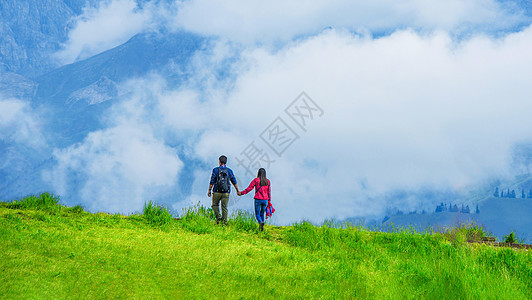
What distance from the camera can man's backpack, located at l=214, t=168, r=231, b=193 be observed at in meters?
16.6

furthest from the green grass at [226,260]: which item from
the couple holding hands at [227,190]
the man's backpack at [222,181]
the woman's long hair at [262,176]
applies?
the woman's long hair at [262,176]

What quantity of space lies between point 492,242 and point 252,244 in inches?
A: 365

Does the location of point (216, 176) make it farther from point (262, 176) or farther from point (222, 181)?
point (262, 176)

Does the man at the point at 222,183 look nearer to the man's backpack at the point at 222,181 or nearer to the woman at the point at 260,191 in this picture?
the man's backpack at the point at 222,181

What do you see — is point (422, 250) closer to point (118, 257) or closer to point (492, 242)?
point (492, 242)

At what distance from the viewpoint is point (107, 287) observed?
30.5ft

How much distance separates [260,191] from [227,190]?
4.07 ft

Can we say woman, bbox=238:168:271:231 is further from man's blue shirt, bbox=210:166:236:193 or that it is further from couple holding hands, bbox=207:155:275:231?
man's blue shirt, bbox=210:166:236:193

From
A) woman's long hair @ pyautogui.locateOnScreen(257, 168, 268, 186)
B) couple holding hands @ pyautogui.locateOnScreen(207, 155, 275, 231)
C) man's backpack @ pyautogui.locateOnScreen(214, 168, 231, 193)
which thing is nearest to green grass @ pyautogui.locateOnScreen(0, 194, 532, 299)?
couple holding hands @ pyautogui.locateOnScreen(207, 155, 275, 231)

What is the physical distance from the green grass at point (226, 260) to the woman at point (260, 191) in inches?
28.8

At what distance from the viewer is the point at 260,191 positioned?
1681 cm

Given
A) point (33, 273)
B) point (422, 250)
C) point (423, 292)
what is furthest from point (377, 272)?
point (33, 273)

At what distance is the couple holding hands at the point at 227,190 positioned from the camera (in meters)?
16.6

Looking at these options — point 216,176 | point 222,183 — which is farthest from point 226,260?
point 216,176
